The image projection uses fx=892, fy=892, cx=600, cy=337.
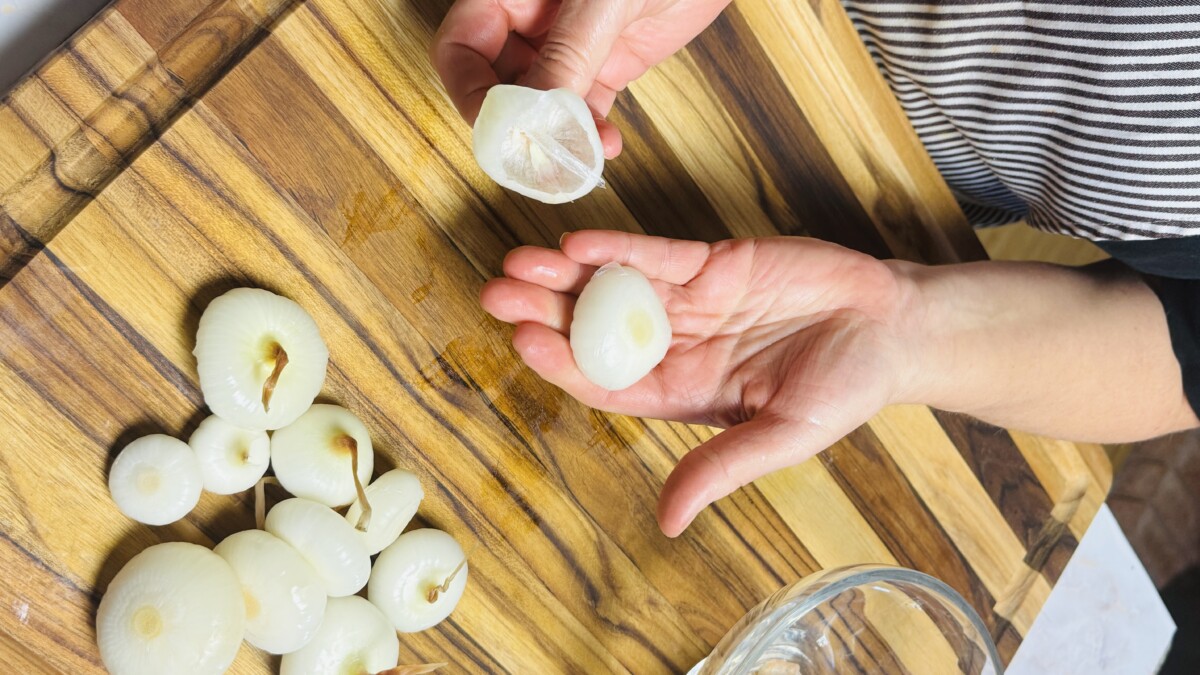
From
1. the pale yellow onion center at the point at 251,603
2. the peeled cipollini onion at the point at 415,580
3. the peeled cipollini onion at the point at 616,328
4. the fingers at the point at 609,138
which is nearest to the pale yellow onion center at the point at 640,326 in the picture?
the peeled cipollini onion at the point at 616,328

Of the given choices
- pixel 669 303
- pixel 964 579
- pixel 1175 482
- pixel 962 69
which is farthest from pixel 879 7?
pixel 1175 482

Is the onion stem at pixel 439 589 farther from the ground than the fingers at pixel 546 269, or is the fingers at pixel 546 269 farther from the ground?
the fingers at pixel 546 269

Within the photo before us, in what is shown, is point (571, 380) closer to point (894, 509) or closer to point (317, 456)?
point (317, 456)

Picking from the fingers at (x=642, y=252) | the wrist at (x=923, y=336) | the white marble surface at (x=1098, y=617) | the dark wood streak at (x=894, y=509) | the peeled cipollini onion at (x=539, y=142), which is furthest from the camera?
the white marble surface at (x=1098, y=617)

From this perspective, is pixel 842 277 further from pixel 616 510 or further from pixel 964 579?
pixel 964 579

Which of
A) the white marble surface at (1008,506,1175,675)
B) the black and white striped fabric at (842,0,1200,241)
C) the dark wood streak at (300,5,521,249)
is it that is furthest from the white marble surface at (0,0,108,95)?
the white marble surface at (1008,506,1175,675)

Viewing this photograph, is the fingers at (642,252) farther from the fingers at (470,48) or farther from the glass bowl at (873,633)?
the glass bowl at (873,633)

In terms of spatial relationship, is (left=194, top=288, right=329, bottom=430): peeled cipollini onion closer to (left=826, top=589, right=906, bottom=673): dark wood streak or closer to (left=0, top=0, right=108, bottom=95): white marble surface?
(left=0, top=0, right=108, bottom=95): white marble surface
